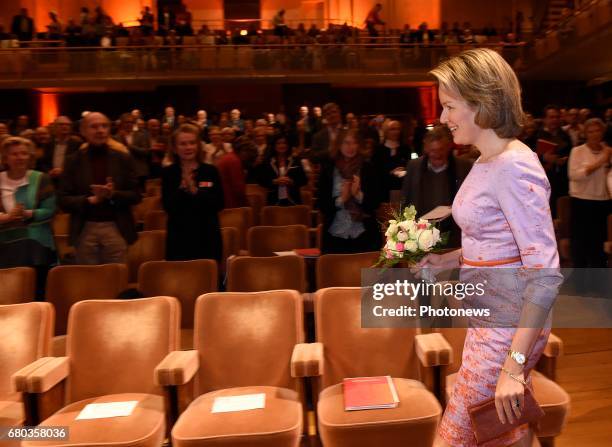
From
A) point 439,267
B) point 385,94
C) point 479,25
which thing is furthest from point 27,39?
point 439,267

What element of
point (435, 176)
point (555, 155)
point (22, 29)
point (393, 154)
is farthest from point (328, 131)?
point (22, 29)

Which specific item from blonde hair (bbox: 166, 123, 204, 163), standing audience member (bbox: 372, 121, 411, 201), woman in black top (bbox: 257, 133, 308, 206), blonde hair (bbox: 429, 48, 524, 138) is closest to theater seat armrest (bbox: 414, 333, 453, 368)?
blonde hair (bbox: 429, 48, 524, 138)

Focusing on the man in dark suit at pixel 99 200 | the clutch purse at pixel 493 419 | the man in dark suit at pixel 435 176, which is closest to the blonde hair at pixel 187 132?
the man in dark suit at pixel 99 200

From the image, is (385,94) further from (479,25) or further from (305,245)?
(305,245)

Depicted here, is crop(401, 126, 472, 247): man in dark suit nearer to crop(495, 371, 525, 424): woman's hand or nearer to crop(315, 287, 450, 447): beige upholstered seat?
crop(315, 287, 450, 447): beige upholstered seat

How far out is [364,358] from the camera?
276 centimetres

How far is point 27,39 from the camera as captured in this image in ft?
48.6

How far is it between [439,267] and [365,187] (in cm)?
237

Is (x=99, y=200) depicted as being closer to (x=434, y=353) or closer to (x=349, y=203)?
(x=349, y=203)

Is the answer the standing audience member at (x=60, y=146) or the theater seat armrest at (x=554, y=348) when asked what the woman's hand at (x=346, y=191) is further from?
the standing audience member at (x=60, y=146)

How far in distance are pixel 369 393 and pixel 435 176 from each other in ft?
5.28

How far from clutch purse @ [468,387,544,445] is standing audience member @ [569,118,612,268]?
3.80m

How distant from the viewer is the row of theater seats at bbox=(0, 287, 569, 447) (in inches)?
97.0

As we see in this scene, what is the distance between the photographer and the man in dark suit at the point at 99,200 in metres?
3.90
